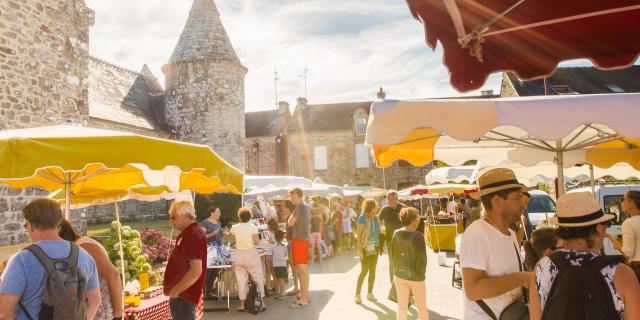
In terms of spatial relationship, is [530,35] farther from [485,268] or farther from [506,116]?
[485,268]

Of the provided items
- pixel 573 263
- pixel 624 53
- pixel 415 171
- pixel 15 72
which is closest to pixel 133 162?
pixel 573 263

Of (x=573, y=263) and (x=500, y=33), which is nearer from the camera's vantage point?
(x=573, y=263)

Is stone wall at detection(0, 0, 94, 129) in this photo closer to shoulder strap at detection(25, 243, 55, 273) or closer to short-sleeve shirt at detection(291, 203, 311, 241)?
short-sleeve shirt at detection(291, 203, 311, 241)

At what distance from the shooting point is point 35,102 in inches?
405

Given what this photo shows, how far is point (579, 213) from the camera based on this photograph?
228cm

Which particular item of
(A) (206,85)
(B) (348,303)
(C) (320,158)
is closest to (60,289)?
(B) (348,303)

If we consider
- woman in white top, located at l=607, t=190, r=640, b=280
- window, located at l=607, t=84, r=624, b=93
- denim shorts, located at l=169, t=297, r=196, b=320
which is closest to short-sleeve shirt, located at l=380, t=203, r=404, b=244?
woman in white top, located at l=607, t=190, r=640, b=280

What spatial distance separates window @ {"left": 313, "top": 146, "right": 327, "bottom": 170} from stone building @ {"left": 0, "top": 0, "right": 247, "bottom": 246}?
11.6 meters

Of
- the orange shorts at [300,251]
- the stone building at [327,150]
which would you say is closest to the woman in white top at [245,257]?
the orange shorts at [300,251]

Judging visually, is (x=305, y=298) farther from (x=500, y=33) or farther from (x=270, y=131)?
(x=270, y=131)

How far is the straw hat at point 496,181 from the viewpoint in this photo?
9.00 ft

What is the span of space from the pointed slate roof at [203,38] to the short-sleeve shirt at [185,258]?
20.8 metres

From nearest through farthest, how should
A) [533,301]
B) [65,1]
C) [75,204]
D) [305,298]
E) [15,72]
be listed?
[533,301] → [75,204] → [305,298] → [15,72] → [65,1]

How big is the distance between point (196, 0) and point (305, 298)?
69.7 feet
